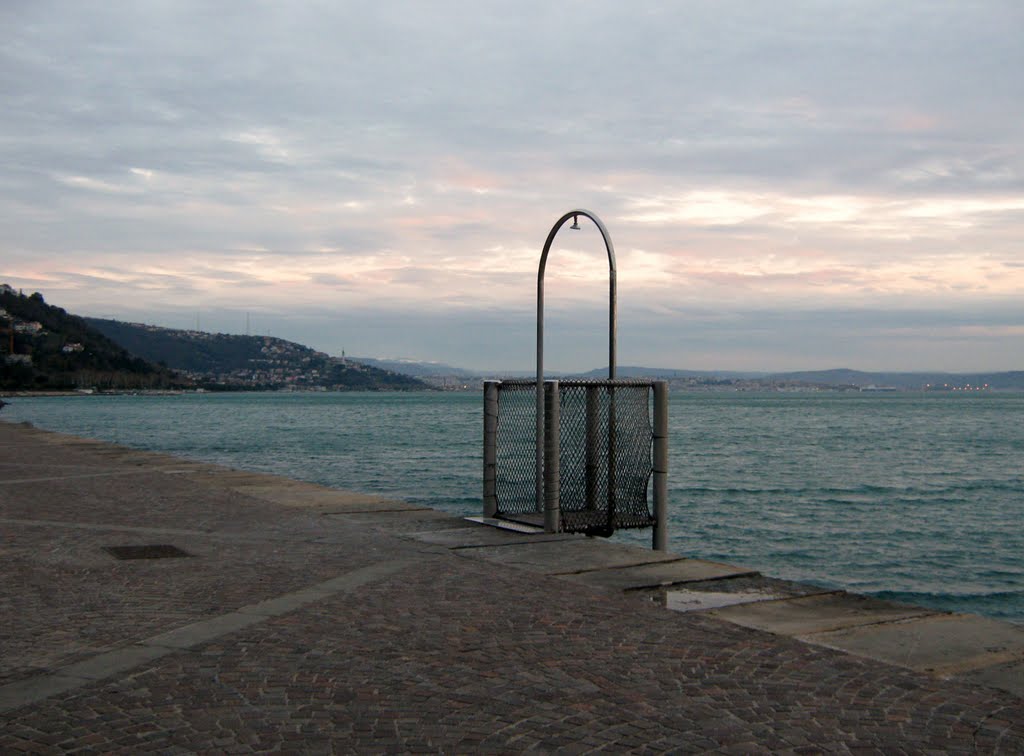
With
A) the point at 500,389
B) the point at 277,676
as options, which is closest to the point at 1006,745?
the point at 277,676

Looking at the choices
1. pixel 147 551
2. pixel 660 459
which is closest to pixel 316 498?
pixel 147 551

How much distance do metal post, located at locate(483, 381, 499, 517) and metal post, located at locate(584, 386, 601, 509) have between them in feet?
3.88

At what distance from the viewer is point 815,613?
764cm

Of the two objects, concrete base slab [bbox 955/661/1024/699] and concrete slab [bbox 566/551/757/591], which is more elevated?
concrete base slab [bbox 955/661/1024/699]

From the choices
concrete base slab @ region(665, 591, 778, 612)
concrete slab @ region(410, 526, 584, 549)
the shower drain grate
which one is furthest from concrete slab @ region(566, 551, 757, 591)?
the shower drain grate

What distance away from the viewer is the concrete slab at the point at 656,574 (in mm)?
8445

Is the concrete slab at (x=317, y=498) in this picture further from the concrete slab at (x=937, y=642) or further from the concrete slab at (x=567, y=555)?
the concrete slab at (x=937, y=642)

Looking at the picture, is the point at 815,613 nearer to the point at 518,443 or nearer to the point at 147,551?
the point at 518,443

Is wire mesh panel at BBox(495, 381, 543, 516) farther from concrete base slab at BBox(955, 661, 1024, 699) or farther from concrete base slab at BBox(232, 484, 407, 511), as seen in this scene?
concrete base slab at BBox(955, 661, 1024, 699)

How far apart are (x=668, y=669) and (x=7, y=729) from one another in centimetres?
342

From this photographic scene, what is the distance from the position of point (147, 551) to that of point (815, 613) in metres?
6.29

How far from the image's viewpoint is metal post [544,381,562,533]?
35.8 feet

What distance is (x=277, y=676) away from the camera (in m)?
5.61

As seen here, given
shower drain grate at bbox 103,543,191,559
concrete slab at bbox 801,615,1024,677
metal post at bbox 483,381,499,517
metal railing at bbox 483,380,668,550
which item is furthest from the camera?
metal post at bbox 483,381,499,517
